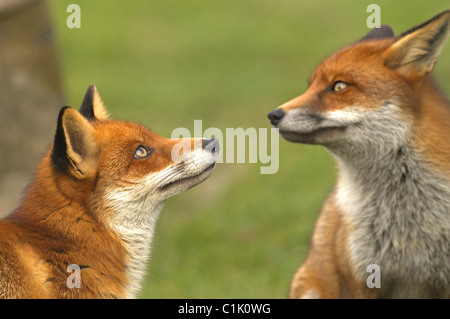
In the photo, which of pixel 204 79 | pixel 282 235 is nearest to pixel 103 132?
pixel 282 235

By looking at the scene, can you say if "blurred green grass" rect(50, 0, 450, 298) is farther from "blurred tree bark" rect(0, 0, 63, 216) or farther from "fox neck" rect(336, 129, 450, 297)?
"blurred tree bark" rect(0, 0, 63, 216)

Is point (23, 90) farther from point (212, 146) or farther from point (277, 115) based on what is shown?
point (212, 146)

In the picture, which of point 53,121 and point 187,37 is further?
point 187,37

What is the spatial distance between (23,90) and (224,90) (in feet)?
30.1

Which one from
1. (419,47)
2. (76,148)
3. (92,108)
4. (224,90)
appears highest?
(224,90)

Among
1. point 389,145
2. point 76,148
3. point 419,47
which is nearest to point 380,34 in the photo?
point 419,47

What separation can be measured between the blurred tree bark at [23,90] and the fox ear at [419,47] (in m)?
5.03

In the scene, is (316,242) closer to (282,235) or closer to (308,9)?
(282,235)

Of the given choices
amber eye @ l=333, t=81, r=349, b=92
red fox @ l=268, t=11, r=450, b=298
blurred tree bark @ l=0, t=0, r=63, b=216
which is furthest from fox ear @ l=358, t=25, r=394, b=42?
blurred tree bark @ l=0, t=0, r=63, b=216

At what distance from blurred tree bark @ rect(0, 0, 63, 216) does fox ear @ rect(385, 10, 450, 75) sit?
198 inches

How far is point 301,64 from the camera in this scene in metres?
19.5

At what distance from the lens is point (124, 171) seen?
17.7 ft

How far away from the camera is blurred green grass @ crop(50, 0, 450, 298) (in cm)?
998
